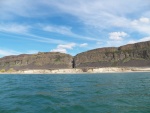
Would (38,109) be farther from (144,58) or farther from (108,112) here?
(144,58)

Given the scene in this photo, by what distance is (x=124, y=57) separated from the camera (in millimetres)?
178125

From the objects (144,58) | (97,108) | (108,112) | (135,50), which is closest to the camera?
(108,112)

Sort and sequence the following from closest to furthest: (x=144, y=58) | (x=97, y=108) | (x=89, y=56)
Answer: (x=97, y=108) < (x=144, y=58) < (x=89, y=56)

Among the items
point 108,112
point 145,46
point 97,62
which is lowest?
point 108,112

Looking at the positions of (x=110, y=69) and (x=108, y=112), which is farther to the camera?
(x=110, y=69)

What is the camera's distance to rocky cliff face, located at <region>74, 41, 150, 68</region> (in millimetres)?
161425

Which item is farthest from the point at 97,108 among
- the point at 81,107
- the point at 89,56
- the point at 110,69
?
the point at 89,56

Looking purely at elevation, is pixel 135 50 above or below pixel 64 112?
above

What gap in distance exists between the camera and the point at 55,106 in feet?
53.2

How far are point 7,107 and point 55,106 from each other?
3448 mm

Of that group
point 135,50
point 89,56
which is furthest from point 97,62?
point 135,50

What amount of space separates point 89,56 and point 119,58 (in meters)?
30.5

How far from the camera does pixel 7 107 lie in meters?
15.6

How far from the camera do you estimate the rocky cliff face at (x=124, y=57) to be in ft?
530
